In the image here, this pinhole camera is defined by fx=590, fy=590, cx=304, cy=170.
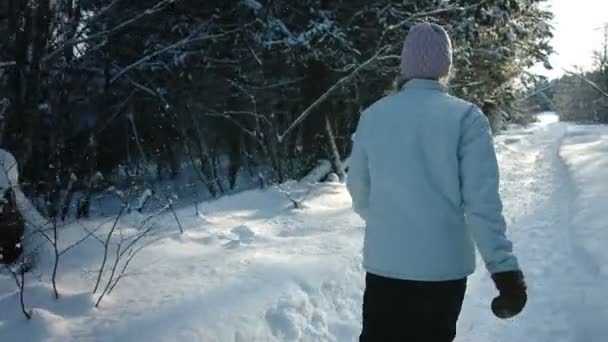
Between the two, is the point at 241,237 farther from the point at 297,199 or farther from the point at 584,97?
the point at 584,97

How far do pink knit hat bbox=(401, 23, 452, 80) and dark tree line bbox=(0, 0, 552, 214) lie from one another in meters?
4.72

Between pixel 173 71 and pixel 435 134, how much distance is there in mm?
10316

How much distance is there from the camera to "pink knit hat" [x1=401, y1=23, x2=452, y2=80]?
2457 millimetres

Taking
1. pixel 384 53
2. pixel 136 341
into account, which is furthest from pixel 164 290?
pixel 384 53

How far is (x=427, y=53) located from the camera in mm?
2459

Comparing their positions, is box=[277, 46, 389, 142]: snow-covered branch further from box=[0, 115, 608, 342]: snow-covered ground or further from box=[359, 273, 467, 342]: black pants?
box=[359, 273, 467, 342]: black pants

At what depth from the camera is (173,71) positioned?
39.2 ft

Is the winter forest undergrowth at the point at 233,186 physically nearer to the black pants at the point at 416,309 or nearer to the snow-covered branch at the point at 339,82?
the snow-covered branch at the point at 339,82

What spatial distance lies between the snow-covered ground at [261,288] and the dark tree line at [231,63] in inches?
84.0

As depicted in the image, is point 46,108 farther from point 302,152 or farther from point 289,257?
point 302,152

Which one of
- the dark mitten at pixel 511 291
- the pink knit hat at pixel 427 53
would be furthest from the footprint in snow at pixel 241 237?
the dark mitten at pixel 511 291

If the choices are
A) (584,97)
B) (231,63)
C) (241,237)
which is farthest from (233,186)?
(584,97)

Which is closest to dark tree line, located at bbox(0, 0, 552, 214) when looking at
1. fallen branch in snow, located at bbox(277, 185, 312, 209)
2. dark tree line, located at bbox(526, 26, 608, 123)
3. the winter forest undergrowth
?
the winter forest undergrowth

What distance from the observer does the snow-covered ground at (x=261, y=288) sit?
3844mm
